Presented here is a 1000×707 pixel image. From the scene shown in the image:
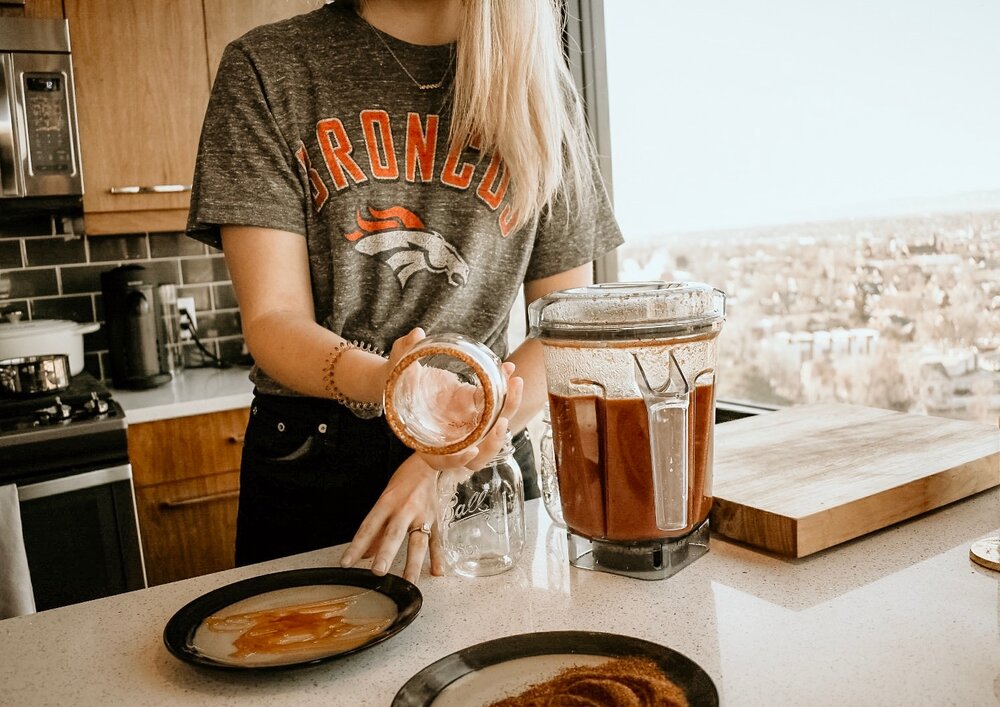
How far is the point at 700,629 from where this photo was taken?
709 millimetres

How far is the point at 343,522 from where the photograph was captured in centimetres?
123

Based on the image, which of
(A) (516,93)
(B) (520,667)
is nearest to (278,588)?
(B) (520,667)

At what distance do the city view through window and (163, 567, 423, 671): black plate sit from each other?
1.24 m

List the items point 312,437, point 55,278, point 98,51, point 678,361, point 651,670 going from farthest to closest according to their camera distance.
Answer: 1. point 55,278
2. point 98,51
3. point 312,437
4. point 678,361
5. point 651,670

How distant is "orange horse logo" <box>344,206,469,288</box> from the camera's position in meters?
1.17

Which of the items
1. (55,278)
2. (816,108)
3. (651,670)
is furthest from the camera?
(55,278)

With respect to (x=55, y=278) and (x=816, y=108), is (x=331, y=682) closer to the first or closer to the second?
(x=816, y=108)

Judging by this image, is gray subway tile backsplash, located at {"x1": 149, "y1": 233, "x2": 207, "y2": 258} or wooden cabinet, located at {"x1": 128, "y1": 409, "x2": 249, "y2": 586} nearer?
wooden cabinet, located at {"x1": 128, "y1": 409, "x2": 249, "y2": 586}

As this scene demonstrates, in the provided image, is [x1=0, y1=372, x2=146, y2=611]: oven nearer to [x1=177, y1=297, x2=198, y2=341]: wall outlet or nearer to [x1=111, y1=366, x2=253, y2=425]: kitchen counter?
[x1=111, y1=366, x2=253, y2=425]: kitchen counter

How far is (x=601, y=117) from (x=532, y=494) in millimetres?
1659

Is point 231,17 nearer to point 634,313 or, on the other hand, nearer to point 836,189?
point 836,189

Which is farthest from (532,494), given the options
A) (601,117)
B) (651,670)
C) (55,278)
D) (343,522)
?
(55,278)

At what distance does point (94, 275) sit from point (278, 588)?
2.13m

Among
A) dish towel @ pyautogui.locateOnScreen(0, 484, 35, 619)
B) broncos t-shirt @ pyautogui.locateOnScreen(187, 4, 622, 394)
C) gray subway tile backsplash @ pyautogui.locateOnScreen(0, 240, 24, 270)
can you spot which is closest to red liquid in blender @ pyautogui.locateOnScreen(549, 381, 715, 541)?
broncos t-shirt @ pyautogui.locateOnScreen(187, 4, 622, 394)
